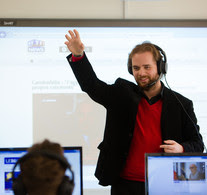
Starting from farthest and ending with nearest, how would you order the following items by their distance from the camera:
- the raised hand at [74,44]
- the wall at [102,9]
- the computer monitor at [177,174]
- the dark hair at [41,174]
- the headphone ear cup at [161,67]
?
the wall at [102,9] → the headphone ear cup at [161,67] → the raised hand at [74,44] → the computer monitor at [177,174] → the dark hair at [41,174]

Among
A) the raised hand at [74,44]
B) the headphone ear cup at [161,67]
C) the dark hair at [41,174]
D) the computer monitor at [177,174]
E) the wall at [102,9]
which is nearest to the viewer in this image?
the dark hair at [41,174]

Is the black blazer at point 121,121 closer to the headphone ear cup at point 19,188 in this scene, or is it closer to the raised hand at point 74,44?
the raised hand at point 74,44

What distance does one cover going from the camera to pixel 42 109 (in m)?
3.06

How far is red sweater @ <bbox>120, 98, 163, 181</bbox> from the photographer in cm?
150

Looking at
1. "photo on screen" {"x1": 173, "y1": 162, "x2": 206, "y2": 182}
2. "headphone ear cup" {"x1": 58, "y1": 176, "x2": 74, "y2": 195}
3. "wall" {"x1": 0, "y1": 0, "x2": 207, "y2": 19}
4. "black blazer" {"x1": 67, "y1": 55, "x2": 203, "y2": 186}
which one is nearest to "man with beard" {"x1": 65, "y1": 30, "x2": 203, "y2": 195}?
"black blazer" {"x1": 67, "y1": 55, "x2": 203, "y2": 186}

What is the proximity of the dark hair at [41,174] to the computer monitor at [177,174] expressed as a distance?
595 millimetres

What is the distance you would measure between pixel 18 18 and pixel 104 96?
6.04ft

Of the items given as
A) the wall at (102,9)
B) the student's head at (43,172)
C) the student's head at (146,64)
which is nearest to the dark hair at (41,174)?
the student's head at (43,172)

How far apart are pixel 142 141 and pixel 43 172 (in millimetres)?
860

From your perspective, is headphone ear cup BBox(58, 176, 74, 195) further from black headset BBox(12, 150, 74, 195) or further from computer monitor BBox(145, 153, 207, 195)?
computer monitor BBox(145, 153, 207, 195)

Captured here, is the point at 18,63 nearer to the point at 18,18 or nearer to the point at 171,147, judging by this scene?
the point at 18,18

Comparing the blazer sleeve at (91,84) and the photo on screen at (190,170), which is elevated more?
the blazer sleeve at (91,84)

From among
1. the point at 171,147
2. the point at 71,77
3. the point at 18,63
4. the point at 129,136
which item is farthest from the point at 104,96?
the point at 18,63

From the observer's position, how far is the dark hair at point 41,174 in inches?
28.9
